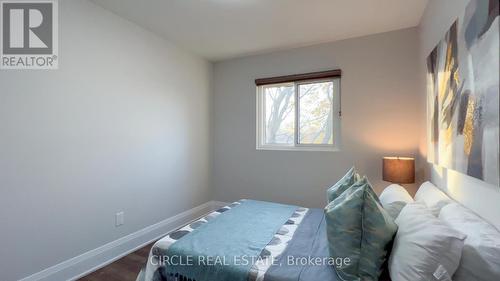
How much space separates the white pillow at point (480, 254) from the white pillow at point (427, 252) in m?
0.04

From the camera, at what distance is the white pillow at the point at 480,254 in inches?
34.1

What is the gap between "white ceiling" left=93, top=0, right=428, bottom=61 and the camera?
2.13 m

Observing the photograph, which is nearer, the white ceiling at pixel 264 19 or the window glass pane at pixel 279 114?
the white ceiling at pixel 264 19

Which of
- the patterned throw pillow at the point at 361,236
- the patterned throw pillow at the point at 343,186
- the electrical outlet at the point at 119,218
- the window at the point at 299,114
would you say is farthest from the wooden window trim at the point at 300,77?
the electrical outlet at the point at 119,218

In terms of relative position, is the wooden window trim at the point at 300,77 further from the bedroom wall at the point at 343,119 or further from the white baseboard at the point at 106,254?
the white baseboard at the point at 106,254

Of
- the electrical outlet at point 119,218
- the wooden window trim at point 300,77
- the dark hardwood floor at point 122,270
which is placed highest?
the wooden window trim at point 300,77

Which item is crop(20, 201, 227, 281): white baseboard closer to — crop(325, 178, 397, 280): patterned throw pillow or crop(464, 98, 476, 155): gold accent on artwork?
crop(325, 178, 397, 280): patterned throw pillow

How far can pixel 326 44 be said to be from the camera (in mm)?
2934

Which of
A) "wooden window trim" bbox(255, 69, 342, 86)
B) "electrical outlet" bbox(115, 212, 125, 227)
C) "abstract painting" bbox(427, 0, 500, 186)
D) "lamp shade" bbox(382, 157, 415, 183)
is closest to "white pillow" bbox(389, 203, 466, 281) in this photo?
"abstract painting" bbox(427, 0, 500, 186)

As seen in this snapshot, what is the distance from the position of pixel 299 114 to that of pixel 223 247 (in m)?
2.23

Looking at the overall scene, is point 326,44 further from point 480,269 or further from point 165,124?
point 480,269

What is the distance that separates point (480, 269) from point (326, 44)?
105 inches

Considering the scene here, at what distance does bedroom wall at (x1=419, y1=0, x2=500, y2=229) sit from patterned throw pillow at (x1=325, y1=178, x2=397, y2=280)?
425mm

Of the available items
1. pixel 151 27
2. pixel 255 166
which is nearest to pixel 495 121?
pixel 255 166
